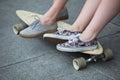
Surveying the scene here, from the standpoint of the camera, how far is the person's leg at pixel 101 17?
3.86 feet

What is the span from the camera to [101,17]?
3.95 ft

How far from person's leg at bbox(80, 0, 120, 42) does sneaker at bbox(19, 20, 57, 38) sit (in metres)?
0.24

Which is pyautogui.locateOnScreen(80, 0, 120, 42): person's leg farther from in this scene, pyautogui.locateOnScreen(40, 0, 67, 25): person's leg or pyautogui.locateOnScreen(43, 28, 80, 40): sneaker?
pyautogui.locateOnScreen(40, 0, 67, 25): person's leg

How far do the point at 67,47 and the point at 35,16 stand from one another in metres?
0.48

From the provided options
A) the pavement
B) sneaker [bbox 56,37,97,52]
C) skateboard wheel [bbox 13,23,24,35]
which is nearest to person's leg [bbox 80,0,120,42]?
sneaker [bbox 56,37,97,52]

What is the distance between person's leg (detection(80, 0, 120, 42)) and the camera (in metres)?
1.18

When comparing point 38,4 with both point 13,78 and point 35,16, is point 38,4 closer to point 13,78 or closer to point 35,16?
point 35,16

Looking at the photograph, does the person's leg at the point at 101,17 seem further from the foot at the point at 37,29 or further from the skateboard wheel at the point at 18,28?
the skateboard wheel at the point at 18,28

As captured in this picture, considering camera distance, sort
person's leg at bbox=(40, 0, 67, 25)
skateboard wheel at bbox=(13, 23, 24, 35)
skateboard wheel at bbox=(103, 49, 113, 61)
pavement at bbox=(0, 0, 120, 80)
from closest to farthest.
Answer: pavement at bbox=(0, 0, 120, 80) < skateboard wheel at bbox=(103, 49, 113, 61) < person's leg at bbox=(40, 0, 67, 25) < skateboard wheel at bbox=(13, 23, 24, 35)

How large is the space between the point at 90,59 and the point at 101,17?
0.22 m

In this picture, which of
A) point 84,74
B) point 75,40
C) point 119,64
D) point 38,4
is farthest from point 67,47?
point 38,4

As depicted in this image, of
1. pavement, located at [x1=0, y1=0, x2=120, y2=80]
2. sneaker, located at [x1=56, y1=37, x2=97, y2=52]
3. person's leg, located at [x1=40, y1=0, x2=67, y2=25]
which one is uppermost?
person's leg, located at [x1=40, y1=0, x2=67, y2=25]

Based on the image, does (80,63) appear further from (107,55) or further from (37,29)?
(37,29)

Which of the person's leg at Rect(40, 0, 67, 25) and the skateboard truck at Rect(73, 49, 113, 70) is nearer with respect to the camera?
the skateboard truck at Rect(73, 49, 113, 70)
